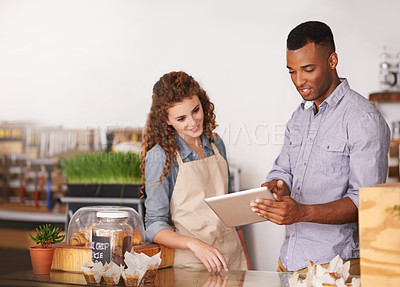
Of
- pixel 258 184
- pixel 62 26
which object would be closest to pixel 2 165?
pixel 62 26

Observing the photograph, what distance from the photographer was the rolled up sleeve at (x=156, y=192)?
2.14 metres

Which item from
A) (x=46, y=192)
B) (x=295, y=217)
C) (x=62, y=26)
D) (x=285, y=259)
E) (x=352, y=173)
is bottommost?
(x=46, y=192)

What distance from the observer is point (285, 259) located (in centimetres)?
202

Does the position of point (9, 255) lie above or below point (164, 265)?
below

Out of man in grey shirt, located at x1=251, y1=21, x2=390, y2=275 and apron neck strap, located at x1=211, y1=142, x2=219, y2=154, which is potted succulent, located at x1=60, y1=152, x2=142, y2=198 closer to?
apron neck strap, located at x1=211, y1=142, x2=219, y2=154

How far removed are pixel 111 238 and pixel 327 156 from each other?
803 millimetres

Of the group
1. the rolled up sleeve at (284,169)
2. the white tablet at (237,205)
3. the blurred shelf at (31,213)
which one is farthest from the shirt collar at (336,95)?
the blurred shelf at (31,213)

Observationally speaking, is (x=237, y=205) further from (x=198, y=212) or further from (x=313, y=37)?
(x=313, y=37)

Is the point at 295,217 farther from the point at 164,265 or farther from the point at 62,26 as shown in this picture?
the point at 62,26

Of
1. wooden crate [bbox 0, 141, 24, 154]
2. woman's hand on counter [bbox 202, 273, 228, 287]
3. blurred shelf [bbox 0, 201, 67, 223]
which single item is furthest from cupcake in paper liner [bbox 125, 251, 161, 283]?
wooden crate [bbox 0, 141, 24, 154]

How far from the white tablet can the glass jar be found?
280mm

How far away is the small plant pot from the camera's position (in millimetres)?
1762

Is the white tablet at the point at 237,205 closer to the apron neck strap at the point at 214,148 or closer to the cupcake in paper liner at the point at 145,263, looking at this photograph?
the cupcake in paper liner at the point at 145,263

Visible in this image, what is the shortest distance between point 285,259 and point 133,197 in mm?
1488
